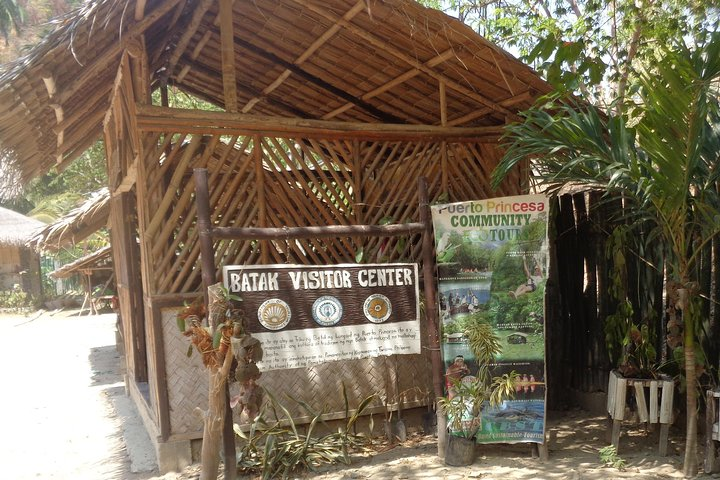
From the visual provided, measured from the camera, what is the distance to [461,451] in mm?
4469

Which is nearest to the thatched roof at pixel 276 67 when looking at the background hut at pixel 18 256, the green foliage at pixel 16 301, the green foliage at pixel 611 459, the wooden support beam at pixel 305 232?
the wooden support beam at pixel 305 232

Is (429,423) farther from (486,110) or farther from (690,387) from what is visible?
(486,110)

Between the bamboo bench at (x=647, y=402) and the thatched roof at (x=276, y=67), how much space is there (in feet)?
8.66

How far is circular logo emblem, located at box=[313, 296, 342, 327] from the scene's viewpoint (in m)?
4.41

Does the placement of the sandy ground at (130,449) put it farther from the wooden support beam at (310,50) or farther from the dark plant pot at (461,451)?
the wooden support beam at (310,50)

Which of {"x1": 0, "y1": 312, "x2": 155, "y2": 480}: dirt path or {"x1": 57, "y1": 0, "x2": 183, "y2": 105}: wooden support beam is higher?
{"x1": 57, "y1": 0, "x2": 183, "y2": 105}: wooden support beam

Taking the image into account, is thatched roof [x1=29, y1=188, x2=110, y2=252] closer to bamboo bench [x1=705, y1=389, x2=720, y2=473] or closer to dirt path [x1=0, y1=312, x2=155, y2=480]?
dirt path [x1=0, y1=312, x2=155, y2=480]

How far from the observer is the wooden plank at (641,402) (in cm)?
439

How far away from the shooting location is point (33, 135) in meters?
5.47

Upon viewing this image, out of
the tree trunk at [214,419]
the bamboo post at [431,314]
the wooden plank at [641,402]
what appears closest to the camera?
the tree trunk at [214,419]

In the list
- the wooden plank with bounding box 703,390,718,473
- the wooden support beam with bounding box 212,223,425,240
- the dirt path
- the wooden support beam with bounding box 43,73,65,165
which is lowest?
the dirt path

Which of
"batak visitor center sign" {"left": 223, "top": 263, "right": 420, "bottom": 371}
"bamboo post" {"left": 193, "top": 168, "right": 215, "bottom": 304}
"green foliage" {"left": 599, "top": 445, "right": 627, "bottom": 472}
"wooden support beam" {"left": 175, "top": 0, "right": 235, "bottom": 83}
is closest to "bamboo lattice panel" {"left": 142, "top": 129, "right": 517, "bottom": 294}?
"batak visitor center sign" {"left": 223, "top": 263, "right": 420, "bottom": 371}

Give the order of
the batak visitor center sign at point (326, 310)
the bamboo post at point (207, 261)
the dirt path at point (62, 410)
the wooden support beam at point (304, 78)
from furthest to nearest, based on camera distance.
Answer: the wooden support beam at point (304, 78), the dirt path at point (62, 410), the batak visitor center sign at point (326, 310), the bamboo post at point (207, 261)

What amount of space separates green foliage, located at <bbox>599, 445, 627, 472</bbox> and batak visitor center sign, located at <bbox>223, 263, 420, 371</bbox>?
5.06ft
